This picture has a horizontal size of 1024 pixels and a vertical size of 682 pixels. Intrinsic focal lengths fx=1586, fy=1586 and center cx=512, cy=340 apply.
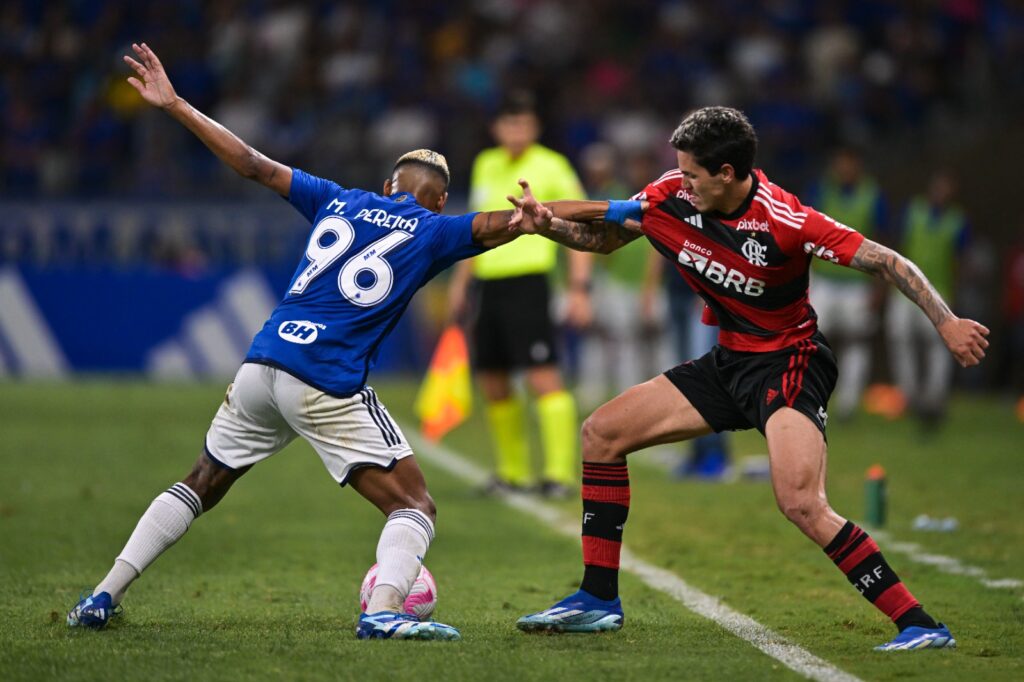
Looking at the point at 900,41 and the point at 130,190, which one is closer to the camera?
the point at 130,190

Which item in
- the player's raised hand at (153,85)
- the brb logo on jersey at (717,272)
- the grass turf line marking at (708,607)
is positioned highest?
the player's raised hand at (153,85)

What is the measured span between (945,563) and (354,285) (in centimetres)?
353

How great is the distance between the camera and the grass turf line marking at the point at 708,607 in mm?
5117

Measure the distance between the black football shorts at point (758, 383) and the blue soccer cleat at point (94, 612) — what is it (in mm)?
2246

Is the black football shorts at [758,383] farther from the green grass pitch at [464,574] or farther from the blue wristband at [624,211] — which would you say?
the green grass pitch at [464,574]

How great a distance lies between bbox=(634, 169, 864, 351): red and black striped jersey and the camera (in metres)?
5.61

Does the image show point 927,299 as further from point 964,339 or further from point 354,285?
point 354,285

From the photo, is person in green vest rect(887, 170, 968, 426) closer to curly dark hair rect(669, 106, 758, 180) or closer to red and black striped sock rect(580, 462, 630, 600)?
red and black striped sock rect(580, 462, 630, 600)

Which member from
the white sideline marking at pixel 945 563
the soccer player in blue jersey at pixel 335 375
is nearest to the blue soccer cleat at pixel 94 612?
the soccer player in blue jersey at pixel 335 375

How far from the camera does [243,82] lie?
76.9 ft

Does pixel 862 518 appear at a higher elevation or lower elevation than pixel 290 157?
lower

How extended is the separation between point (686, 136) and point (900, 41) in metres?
18.4

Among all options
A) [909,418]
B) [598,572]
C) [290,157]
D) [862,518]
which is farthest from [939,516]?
[290,157]

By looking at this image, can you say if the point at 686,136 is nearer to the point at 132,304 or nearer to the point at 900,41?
the point at 132,304
